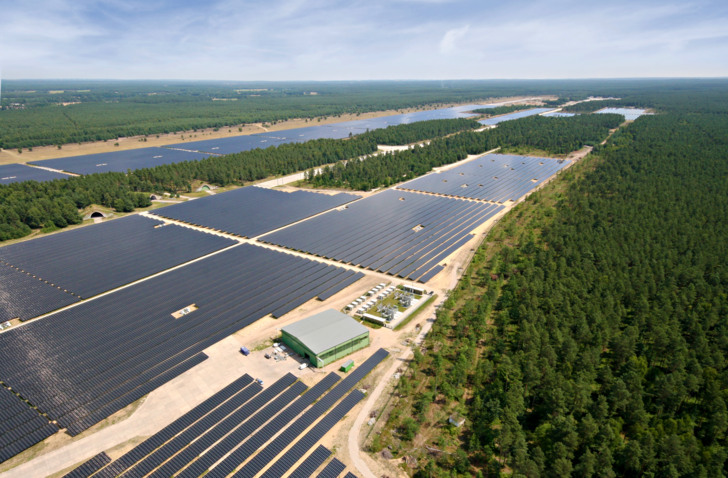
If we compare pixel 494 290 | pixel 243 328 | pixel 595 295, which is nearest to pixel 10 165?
pixel 243 328

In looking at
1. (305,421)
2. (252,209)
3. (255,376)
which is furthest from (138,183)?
(305,421)

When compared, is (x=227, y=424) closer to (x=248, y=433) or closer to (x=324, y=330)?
(x=248, y=433)

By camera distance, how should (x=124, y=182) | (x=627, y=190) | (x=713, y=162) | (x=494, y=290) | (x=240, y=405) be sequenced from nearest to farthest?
→ (x=240, y=405) → (x=494, y=290) → (x=627, y=190) → (x=124, y=182) → (x=713, y=162)

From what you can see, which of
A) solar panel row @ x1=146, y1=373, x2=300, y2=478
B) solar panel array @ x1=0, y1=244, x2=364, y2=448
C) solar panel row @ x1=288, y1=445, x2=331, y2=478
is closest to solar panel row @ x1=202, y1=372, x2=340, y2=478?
solar panel row @ x1=146, y1=373, x2=300, y2=478

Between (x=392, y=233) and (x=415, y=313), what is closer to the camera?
(x=415, y=313)

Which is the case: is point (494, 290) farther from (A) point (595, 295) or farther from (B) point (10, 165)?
(B) point (10, 165)

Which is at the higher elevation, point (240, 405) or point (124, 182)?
point (124, 182)
